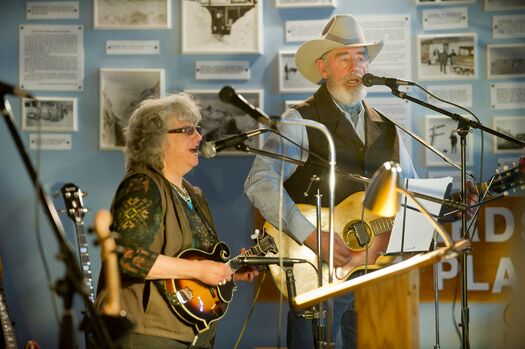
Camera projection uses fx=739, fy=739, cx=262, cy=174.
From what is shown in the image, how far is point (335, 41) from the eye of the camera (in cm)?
427

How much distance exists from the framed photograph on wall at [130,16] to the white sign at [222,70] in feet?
1.17

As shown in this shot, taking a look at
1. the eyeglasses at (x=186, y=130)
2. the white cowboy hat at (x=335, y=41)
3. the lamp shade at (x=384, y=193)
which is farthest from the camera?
the white cowboy hat at (x=335, y=41)

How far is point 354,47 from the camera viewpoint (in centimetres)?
429

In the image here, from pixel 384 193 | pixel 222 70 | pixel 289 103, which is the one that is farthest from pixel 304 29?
pixel 384 193

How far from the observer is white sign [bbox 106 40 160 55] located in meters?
4.85

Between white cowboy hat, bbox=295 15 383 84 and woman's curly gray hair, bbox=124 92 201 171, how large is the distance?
3.27ft

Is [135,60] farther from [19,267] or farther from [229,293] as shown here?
[229,293]

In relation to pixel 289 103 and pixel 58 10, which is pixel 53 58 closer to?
pixel 58 10

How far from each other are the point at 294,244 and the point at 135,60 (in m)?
1.71

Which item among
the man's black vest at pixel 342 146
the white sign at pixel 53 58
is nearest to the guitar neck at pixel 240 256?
the man's black vest at pixel 342 146

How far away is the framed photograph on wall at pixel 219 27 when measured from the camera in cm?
477

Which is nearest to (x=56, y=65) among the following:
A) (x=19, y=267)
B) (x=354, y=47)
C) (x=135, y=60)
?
(x=135, y=60)

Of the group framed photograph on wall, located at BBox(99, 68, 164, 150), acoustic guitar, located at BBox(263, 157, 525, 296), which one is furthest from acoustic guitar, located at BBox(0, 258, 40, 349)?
acoustic guitar, located at BBox(263, 157, 525, 296)

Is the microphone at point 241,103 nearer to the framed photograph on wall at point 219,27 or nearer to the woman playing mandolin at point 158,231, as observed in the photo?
the woman playing mandolin at point 158,231
